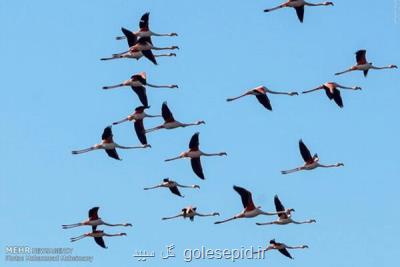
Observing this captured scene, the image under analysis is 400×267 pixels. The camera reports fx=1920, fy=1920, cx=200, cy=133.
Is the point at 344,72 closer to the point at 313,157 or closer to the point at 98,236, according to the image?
the point at 313,157

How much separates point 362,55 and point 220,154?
23.1 feet

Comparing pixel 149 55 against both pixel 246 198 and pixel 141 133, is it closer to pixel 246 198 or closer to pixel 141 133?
pixel 141 133

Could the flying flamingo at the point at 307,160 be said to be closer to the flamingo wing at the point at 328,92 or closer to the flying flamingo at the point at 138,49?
the flamingo wing at the point at 328,92

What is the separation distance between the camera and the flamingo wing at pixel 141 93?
78875 millimetres

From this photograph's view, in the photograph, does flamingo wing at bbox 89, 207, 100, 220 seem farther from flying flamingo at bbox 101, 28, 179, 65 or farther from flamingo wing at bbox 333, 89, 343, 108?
flamingo wing at bbox 333, 89, 343, 108

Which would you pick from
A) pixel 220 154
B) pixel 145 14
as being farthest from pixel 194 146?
pixel 145 14

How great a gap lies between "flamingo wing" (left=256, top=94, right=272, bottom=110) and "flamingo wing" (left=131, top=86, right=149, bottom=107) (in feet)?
16.6

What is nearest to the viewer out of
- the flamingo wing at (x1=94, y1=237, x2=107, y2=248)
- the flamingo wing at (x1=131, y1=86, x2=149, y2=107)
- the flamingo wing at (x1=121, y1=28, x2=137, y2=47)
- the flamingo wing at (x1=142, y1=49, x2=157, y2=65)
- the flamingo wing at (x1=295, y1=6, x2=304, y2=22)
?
the flamingo wing at (x1=295, y1=6, x2=304, y2=22)

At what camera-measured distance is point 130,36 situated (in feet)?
256

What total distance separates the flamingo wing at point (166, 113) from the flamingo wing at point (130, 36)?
2.94 meters

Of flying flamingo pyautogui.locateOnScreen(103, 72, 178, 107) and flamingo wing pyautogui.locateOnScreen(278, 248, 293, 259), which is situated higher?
flying flamingo pyautogui.locateOnScreen(103, 72, 178, 107)

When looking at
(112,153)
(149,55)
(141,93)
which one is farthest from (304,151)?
(112,153)

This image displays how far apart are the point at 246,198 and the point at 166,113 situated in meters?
5.75

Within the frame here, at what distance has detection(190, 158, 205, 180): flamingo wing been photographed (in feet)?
251
